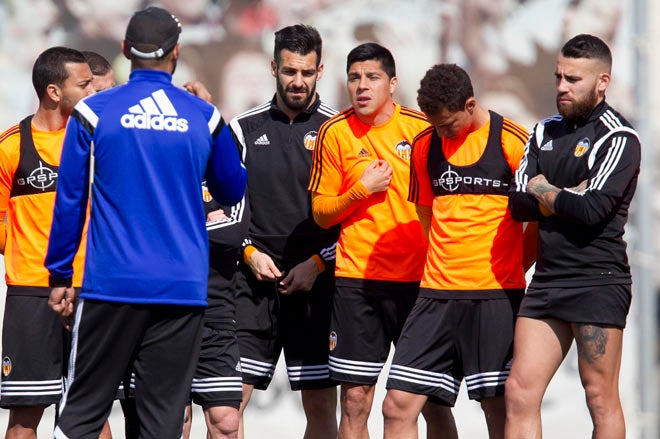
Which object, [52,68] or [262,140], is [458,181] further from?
[52,68]

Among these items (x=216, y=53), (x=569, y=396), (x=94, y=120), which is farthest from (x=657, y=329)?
(x=94, y=120)

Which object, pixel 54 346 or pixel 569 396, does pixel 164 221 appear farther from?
pixel 569 396

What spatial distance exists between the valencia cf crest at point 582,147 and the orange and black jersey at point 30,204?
2662 mm

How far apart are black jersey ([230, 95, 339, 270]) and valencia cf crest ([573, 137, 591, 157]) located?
1.65 m

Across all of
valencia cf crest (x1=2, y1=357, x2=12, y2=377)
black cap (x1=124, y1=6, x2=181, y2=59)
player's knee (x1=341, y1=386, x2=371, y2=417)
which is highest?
black cap (x1=124, y1=6, x2=181, y2=59)

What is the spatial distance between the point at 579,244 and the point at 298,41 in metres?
2.12

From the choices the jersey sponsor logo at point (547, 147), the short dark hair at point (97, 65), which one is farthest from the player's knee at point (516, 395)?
the short dark hair at point (97, 65)

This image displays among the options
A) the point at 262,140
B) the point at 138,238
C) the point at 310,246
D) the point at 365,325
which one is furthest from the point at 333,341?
the point at 138,238

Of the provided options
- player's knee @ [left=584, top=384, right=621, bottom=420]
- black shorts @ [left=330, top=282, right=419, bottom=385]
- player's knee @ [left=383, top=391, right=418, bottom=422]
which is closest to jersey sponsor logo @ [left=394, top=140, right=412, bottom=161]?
black shorts @ [left=330, top=282, right=419, bottom=385]

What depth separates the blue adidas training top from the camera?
474cm

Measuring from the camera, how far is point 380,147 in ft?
21.3

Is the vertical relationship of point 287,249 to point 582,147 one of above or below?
below

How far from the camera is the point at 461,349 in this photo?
6000 mm

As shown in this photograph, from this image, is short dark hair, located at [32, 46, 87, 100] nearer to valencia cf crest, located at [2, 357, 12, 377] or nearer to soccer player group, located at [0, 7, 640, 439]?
soccer player group, located at [0, 7, 640, 439]
